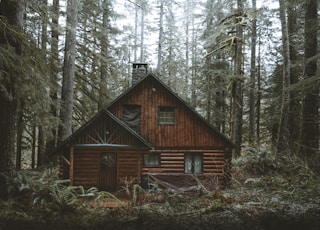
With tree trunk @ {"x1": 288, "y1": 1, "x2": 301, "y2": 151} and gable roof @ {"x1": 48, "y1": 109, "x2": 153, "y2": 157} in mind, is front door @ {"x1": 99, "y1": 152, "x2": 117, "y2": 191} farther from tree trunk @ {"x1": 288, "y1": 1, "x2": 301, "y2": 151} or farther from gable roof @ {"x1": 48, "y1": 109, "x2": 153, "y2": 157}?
tree trunk @ {"x1": 288, "y1": 1, "x2": 301, "y2": 151}

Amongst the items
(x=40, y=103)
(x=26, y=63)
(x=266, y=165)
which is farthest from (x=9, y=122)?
(x=266, y=165)

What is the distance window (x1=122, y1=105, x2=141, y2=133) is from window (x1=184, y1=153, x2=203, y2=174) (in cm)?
325

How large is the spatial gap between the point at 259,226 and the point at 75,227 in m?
2.79

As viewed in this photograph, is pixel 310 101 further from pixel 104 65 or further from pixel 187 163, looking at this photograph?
pixel 104 65

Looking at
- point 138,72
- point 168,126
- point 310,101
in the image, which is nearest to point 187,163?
point 168,126

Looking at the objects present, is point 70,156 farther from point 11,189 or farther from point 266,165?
point 266,165

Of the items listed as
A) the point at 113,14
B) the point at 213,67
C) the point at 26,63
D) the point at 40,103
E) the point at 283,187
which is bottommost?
the point at 283,187

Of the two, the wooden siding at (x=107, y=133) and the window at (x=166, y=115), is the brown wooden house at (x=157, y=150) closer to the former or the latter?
the window at (x=166, y=115)

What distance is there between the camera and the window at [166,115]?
573 inches

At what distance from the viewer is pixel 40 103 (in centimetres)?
749

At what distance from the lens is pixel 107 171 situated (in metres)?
Result: 14.1

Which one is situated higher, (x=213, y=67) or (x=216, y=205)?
(x=213, y=67)

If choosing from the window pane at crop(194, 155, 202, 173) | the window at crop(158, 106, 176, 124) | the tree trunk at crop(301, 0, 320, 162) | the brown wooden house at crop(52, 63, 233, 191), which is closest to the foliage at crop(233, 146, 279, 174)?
the brown wooden house at crop(52, 63, 233, 191)

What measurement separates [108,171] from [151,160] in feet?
8.12
